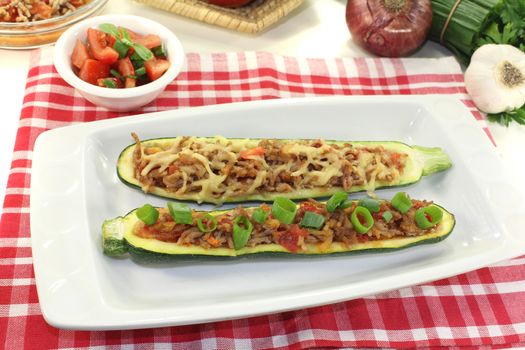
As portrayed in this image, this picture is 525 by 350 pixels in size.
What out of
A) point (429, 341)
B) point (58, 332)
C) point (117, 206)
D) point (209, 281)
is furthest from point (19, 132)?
point (429, 341)

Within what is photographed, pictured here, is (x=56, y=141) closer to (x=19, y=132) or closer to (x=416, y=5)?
(x=19, y=132)

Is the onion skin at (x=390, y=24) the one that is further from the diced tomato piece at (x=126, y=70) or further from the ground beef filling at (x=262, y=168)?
the diced tomato piece at (x=126, y=70)

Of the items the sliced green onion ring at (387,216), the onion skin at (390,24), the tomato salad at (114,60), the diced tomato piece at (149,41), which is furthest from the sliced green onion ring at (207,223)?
the onion skin at (390,24)

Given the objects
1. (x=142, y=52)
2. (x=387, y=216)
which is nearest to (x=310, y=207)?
(x=387, y=216)

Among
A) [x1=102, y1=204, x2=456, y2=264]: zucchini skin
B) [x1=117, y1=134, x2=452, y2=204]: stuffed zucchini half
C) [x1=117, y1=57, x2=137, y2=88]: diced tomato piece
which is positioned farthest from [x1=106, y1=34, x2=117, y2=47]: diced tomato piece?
[x1=102, y1=204, x2=456, y2=264]: zucchini skin

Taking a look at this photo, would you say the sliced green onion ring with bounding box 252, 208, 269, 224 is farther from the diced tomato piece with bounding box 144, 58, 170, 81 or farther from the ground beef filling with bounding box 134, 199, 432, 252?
the diced tomato piece with bounding box 144, 58, 170, 81

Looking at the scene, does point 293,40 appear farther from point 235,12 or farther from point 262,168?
point 262,168
